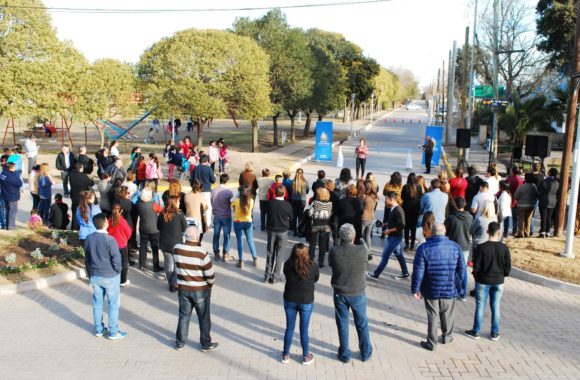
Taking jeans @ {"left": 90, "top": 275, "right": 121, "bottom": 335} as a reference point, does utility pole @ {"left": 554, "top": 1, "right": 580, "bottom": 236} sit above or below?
above

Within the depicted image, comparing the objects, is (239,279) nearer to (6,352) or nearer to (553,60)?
(6,352)

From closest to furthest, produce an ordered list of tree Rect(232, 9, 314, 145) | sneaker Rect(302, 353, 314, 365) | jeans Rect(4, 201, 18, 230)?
sneaker Rect(302, 353, 314, 365), jeans Rect(4, 201, 18, 230), tree Rect(232, 9, 314, 145)

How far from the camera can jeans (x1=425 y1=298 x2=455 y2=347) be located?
23.1 ft

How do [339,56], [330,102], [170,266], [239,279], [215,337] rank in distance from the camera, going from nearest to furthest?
[215,337] → [170,266] → [239,279] → [330,102] → [339,56]

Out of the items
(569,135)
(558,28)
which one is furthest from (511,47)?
(569,135)

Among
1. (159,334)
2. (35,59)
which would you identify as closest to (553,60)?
(35,59)

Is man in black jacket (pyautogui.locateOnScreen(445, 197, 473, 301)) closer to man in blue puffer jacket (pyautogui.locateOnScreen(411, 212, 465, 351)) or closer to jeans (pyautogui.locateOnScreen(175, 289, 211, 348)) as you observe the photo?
man in blue puffer jacket (pyautogui.locateOnScreen(411, 212, 465, 351))

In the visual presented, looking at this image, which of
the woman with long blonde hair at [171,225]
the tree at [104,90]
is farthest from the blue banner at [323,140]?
the woman with long blonde hair at [171,225]

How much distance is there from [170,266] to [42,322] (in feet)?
6.61

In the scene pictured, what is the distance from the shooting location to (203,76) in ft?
91.6

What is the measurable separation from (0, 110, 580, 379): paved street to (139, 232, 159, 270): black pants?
227mm

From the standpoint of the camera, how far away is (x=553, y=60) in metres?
32.9

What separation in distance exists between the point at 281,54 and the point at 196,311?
31.0m

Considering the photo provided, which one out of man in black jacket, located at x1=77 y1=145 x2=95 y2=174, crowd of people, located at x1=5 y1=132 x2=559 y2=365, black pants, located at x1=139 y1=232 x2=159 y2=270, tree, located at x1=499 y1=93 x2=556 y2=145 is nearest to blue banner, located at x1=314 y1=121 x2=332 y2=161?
tree, located at x1=499 y1=93 x2=556 y2=145
